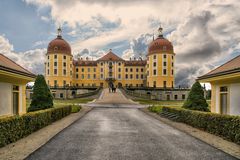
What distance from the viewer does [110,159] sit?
7.43 m

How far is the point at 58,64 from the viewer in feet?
268

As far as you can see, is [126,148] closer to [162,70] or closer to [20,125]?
[20,125]

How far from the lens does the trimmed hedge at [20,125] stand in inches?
372

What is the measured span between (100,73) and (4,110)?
3136 inches

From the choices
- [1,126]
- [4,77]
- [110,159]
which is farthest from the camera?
[4,77]

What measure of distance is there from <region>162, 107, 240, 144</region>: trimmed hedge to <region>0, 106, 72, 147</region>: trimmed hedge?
979 centimetres

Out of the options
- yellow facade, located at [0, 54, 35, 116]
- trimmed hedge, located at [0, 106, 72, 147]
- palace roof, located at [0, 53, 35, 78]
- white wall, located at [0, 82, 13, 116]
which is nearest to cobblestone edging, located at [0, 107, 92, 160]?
trimmed hedge, located at [0, 106, 72, 147]

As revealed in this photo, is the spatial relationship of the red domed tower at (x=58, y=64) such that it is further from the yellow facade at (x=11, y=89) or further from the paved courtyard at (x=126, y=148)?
the paved courtyard at (x=126, y=148)

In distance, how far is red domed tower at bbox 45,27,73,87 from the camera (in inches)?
3184

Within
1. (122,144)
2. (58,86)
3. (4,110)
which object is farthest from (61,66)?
(122,144)

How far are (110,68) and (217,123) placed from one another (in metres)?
81.7

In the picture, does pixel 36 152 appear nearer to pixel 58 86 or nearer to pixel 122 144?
pixel 122 144

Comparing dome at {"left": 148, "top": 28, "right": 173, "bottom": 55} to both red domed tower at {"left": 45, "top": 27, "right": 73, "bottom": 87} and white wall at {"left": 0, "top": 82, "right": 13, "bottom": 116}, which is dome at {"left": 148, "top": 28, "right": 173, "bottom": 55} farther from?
white wall at {"left": 0, "top": 82, "right": 13, "bottom": 116}

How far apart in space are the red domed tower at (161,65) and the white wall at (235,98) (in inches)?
2423
